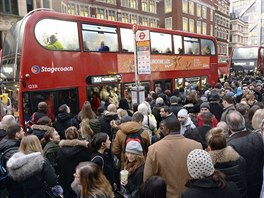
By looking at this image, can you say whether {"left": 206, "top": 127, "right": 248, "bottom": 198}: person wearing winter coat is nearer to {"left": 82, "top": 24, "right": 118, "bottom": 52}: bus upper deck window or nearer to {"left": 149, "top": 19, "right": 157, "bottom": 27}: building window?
{"left": 82, "top": 24, "right": 118, "bottom": 52}: bus upper deck window

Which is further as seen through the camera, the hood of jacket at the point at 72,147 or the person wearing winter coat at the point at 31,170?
the hood of jacket at the point at 72,147

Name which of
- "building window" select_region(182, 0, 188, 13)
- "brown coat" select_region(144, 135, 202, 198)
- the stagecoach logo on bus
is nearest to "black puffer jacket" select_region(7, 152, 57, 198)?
"brown coat" select_region(144, 135, 202, 198)

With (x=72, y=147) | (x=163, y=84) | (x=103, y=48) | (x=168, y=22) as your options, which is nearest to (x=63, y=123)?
(x=72, y=147)

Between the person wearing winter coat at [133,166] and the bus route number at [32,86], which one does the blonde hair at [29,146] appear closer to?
the person wearing winter coat at [133,166]

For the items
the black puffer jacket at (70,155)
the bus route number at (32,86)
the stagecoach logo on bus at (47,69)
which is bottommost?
the black puffer jacket at (70,155)

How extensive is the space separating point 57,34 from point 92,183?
6.61 meters

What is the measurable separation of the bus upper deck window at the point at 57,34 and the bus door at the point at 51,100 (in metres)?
1.42

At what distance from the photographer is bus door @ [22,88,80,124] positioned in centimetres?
731

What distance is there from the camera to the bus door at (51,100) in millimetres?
7312

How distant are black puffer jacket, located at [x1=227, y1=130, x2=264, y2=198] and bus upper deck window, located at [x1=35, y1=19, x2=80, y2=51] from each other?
6.29 meters

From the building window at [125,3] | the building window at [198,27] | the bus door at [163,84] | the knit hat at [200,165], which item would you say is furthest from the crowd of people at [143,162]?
the building window at [198,27]

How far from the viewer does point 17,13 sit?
2270 centimetres

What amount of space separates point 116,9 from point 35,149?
33.3m

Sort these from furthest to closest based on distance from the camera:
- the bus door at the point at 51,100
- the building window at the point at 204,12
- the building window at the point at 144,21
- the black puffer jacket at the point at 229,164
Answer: the building window at the point at 204,12
the building window at the point at 144,21
the bus door at the point at 51,100
the black puffer jacket at the point at 229,164
